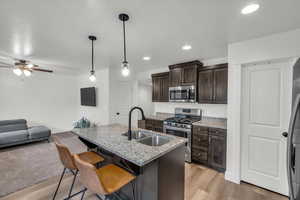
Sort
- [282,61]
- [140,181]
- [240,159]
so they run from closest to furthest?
1. [140,181]
2. [282,61]
3. [240,159]

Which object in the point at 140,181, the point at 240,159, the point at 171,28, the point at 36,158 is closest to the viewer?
the point at 140,181

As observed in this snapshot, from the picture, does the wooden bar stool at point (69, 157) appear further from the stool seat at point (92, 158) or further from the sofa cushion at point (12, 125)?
the sofa cushion at point (12, 125)

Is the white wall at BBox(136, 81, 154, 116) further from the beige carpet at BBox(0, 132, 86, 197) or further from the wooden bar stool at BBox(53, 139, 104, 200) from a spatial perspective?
the wooden bar stool at BBox(53, 139, 104, 200)

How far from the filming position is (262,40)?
2137 mm

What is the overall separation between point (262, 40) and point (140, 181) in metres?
2.83

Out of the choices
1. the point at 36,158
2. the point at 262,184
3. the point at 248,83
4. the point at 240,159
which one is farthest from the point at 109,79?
the point at 262,184

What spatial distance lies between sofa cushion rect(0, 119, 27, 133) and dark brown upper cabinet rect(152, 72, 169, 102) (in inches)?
178

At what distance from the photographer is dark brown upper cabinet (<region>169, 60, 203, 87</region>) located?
133 inches

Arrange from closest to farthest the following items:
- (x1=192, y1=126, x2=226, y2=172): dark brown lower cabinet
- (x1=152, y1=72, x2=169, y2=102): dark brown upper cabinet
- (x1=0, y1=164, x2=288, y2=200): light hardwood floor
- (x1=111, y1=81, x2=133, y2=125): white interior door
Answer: (x1=0, y1=164, x2=288, y2=200): light hardwood floor → (x1=192, y1=126, x2=226, y2=172): dark brown lower cabinet → (x1=152, y1=72, x2=169, y2=102): dark brown upper cabinet → (x1=111, y1=81, x2=133, y2=125): white interior door

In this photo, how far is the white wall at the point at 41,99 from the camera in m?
4.45

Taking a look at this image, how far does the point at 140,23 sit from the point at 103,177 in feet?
6.55

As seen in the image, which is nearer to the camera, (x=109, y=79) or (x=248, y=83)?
(x=248, y=83)

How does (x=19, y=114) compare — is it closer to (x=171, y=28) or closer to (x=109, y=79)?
(x=109, y=79)

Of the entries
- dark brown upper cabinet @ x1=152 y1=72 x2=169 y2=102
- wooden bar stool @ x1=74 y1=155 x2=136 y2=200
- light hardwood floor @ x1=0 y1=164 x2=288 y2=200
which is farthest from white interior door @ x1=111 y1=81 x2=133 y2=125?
wooden bar stool @ x1=74 y1=155 x2=136 y2=200
